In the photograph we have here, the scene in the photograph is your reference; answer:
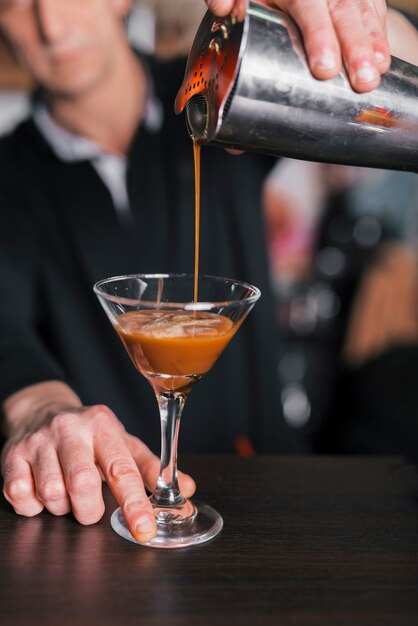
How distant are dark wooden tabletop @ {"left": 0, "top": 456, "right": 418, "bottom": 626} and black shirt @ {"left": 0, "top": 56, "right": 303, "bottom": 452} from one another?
89 centimetres

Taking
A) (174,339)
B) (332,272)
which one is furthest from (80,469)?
(332,272)

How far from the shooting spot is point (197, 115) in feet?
3.41

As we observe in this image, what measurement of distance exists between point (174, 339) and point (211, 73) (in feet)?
1.11

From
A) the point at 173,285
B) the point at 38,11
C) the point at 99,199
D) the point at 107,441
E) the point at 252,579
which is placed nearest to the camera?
the point at 252,579

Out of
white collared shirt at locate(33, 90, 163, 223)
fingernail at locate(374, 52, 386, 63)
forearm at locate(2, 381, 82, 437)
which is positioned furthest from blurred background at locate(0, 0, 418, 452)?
fingernail at locate(374, 52, 386, 63)

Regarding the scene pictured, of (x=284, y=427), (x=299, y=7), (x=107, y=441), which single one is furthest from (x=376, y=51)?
(x=284, y=427)

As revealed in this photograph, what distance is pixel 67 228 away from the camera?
2.06m

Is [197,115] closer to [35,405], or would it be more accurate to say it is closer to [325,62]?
[325,62]

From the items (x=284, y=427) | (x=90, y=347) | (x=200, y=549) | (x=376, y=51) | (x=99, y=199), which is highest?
(x=376, y=51)

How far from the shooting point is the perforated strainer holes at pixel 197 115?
1.01 meters

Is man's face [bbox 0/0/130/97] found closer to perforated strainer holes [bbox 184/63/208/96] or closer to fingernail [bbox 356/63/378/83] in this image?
perforated strainer holes [bbox 184/63/208/96]

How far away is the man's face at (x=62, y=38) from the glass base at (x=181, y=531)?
131 centimetres

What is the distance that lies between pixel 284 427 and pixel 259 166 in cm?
74

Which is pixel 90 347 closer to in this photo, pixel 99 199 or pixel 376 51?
pixel 99 199
